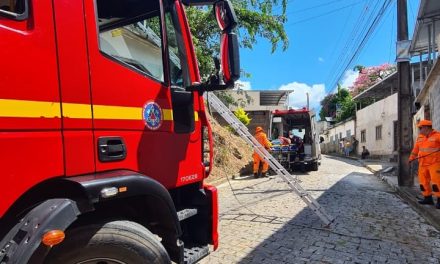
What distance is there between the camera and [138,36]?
10.7 feet

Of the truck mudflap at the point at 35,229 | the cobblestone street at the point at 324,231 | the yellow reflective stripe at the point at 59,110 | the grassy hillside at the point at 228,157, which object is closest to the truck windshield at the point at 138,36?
the yellow reflective stripe at the point at 59,110

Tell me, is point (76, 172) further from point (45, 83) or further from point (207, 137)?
point (207, 137)

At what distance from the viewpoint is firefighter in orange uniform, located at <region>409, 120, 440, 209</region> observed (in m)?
7.83

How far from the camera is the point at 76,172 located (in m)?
2.44

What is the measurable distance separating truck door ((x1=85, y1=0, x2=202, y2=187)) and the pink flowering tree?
1578 inches

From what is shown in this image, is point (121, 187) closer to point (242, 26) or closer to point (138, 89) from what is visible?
point (138, 89)

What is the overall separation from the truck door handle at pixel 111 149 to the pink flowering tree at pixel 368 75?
40831mm

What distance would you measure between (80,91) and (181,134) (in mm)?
1082

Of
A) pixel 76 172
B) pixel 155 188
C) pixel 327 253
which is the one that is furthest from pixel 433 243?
pixel 76 172

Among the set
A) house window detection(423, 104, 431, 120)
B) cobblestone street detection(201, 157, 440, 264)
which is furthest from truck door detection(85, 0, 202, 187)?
house window detection(423, 104, 431, 120)

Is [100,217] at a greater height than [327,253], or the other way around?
[100,217]

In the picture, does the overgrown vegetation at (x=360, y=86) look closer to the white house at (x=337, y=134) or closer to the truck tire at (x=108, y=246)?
the white house at (x=337, y=134)

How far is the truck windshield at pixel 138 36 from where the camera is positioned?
2889 millimetres

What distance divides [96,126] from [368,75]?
1740 inches
